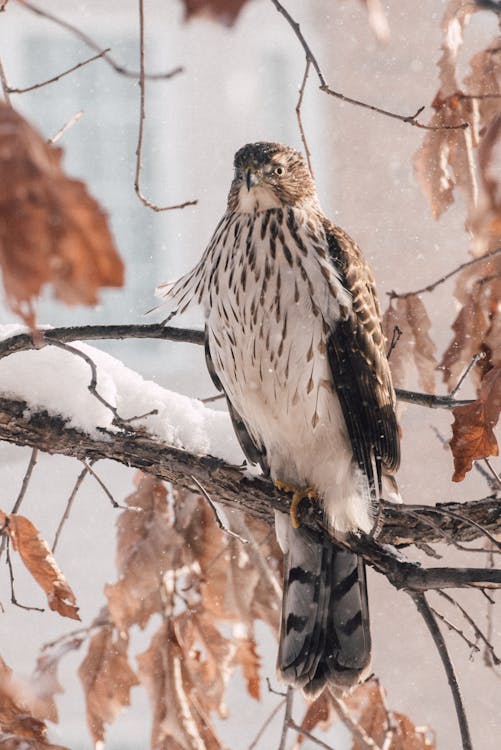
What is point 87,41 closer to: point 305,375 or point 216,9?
point 216,9

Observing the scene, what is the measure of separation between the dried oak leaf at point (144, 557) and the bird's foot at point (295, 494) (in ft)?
0.91

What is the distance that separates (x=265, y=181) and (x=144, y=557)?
0.95 meters

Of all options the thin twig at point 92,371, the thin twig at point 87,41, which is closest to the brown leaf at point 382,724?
the thin twig at point 92,371

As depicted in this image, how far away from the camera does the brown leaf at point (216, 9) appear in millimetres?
688

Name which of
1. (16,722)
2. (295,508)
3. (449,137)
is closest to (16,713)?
(16,722)

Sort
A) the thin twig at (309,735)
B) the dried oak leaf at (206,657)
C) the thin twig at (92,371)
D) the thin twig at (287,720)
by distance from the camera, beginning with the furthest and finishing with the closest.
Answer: the dried oak leaf at (206,657)
the thin twig at (287,720)
the thin twig at (309,735)
the thin twig at (92,371)

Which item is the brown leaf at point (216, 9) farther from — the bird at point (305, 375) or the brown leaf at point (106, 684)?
the brown leaf at point (106, 684)

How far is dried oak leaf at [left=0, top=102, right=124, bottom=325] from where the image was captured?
0.60 meters

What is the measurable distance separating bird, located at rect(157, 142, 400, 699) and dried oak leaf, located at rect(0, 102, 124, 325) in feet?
4.47

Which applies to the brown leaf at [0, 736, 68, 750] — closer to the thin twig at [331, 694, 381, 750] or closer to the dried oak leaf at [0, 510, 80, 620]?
the dried oak leaf at [0, 510, 80, 620]

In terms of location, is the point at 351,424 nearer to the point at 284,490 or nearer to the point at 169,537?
the point at 284,490

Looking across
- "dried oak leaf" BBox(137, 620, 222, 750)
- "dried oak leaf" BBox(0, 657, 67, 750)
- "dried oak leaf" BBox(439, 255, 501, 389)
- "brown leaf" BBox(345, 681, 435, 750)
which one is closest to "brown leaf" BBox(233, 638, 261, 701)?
"dried oak leaf" BBox(137, 620, 222, 750)

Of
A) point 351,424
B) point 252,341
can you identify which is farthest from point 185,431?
point 351,424

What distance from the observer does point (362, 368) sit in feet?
6.58
